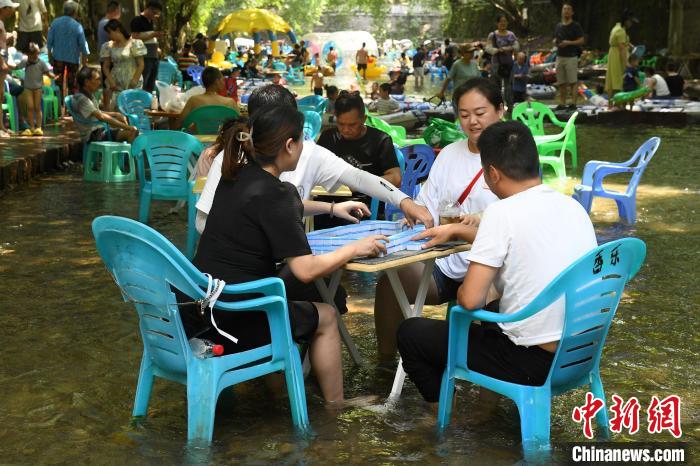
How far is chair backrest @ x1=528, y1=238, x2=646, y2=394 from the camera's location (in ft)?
11.2

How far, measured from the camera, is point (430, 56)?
50406 mm

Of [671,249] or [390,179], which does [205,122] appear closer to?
[390,179]

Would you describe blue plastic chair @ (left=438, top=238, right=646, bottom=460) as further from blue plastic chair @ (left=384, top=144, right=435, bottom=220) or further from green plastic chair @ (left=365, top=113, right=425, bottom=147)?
green plastic chair @ (left=365, top=113, right=425, bottom=147)

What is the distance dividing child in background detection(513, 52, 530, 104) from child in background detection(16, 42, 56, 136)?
33.2 feet

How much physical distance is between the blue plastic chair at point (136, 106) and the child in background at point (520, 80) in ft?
32.9

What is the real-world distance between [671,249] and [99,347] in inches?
177

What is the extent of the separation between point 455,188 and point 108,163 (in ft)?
23.3

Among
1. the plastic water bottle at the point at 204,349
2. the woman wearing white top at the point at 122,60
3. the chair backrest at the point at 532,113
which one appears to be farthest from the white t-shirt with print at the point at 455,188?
the woman wearing white top at the point at 122,60

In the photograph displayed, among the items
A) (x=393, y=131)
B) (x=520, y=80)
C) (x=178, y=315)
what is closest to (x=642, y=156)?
(x=393, y=131)

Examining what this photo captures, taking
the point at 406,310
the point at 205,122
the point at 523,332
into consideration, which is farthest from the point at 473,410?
the point at 205,122

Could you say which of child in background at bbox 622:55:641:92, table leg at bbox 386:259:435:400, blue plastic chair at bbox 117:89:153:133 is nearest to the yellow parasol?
child in background at bbox 622:55:641:92

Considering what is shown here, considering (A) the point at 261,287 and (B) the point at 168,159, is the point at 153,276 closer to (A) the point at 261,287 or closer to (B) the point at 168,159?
(A) the point at 261,287

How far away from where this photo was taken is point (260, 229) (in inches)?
153

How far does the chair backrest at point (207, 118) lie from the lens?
9688 millimetres
